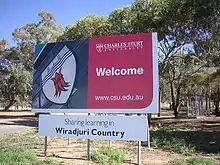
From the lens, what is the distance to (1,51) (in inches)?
1997

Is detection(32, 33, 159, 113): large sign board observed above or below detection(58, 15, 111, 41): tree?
below

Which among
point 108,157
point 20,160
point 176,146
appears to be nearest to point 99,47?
point 108,157

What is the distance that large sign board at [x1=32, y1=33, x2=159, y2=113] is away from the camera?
28.1 feet

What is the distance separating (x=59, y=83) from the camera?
9.64 metres

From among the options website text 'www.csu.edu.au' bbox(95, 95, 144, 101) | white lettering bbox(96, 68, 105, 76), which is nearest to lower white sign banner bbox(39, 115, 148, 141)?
website text 'www.csu.edu.au' bbox(95, 95, 144, 101)

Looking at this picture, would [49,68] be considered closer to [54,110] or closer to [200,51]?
[54,110]

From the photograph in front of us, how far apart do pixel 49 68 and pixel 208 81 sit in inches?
879

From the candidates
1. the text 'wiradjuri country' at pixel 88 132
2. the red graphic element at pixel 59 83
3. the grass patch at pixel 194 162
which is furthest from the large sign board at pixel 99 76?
the grass patch at pixel 194 162

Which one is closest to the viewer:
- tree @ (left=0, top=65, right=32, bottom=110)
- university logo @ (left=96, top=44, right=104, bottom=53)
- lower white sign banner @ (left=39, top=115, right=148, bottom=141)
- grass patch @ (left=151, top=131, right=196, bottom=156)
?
lower white sign banner @ (left=39, top=115, right=148, bottom=141)

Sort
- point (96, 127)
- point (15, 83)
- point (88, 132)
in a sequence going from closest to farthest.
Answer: point (96, 127)
point (88, 132)
point (15, 83)

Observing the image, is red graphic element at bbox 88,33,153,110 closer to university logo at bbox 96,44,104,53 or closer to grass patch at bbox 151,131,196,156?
university logo at bbox 96,44,104,53

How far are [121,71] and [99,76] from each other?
0.67 m

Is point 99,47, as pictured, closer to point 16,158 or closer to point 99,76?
point 99,76

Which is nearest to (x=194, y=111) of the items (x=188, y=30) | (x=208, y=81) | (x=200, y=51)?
(x=208, y=81)
